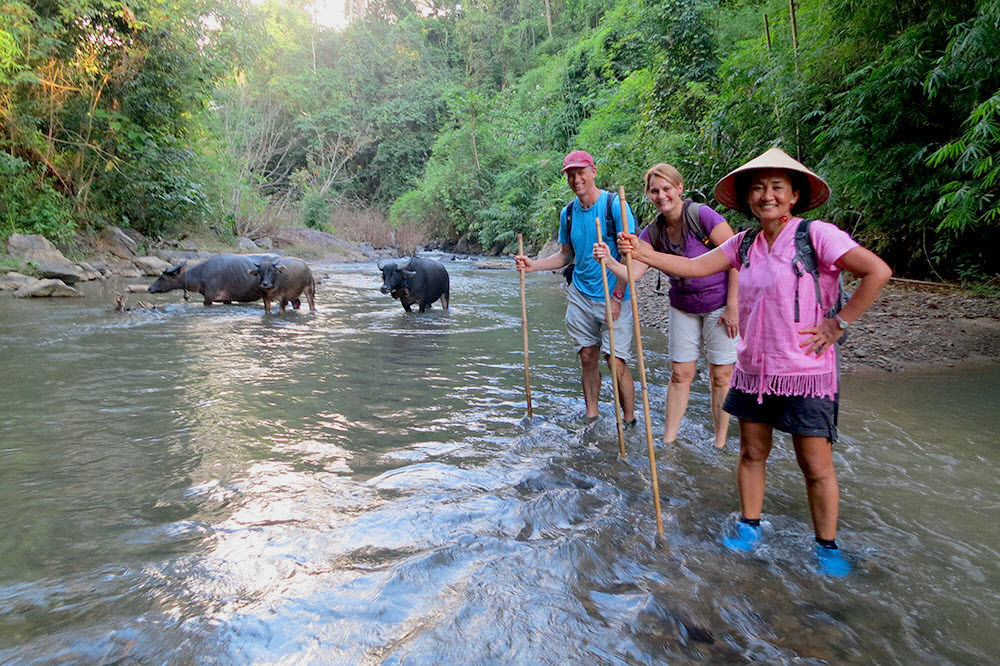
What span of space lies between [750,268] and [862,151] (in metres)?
7.01

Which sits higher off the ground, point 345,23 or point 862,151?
point 345,23

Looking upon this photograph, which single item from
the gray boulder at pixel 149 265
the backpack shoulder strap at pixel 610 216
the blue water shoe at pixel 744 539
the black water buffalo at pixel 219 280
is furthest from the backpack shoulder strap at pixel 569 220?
the gray boulder at pixel 149 265

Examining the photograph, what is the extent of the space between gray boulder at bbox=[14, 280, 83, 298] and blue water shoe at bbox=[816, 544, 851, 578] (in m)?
14.4

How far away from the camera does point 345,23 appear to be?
5419 centimetres

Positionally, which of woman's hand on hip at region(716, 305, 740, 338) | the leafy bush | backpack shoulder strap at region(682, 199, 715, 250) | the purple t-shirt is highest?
the leafy bush

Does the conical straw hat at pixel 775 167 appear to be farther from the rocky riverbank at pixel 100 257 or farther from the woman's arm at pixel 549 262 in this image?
the rocky riverbank at pixel 100 257

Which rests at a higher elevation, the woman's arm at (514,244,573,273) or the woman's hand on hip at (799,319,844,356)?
the woman's arm at (514,244,573,273)

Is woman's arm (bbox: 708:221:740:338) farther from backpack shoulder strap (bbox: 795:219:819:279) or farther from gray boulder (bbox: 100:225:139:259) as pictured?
gray boulder (bbox: 100:225:139:259)

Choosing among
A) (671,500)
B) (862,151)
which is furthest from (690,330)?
(862,151)

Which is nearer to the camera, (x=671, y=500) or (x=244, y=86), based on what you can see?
(x=671, y=500)

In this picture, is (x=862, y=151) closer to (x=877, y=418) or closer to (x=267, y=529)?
(x=877, y=418)

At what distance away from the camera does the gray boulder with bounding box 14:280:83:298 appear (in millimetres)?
12133

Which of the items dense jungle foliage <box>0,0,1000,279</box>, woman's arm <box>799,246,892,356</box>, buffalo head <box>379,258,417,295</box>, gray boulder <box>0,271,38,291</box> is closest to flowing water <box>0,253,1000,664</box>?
woman's arm <box>799,246,892,356</box>

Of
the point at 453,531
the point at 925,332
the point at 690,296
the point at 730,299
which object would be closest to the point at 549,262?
the point at 690,296
